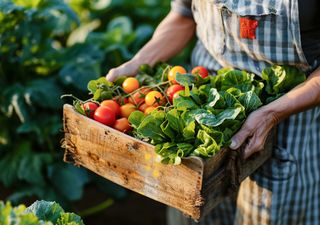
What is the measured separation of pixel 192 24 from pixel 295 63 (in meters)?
0.67

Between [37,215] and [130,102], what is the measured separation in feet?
2.35

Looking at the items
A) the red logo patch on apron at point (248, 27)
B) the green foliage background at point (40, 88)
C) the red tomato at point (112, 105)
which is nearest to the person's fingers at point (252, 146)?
the red logo patch on apron at point (248, 27)

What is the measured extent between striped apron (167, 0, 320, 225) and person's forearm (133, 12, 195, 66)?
96 mm

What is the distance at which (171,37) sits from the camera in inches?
124

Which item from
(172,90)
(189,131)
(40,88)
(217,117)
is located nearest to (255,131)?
(217,117)

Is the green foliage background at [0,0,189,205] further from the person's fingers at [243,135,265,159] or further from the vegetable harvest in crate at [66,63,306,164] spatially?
the person's fingers at [243,135,265,159]

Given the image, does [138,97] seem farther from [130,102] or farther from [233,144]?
[233,144]

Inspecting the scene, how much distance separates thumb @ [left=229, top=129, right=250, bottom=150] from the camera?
242 centimetres

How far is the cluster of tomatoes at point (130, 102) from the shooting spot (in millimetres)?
2559

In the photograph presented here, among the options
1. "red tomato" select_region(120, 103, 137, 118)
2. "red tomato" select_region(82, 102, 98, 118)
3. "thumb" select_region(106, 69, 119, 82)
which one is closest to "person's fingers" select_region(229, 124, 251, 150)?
"red tomato" select_region(120, 103, 137, 118)

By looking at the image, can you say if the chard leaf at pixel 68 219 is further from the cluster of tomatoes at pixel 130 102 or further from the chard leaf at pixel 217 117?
the chard leaf at pixel 217 117

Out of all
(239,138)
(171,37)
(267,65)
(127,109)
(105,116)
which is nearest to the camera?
(239,138)

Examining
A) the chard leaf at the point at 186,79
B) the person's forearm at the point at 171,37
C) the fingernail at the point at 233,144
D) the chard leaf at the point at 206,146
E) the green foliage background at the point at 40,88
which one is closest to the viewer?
the chard leaf at the point at 206,146

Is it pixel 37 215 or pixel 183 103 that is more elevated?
pixel 183 103
